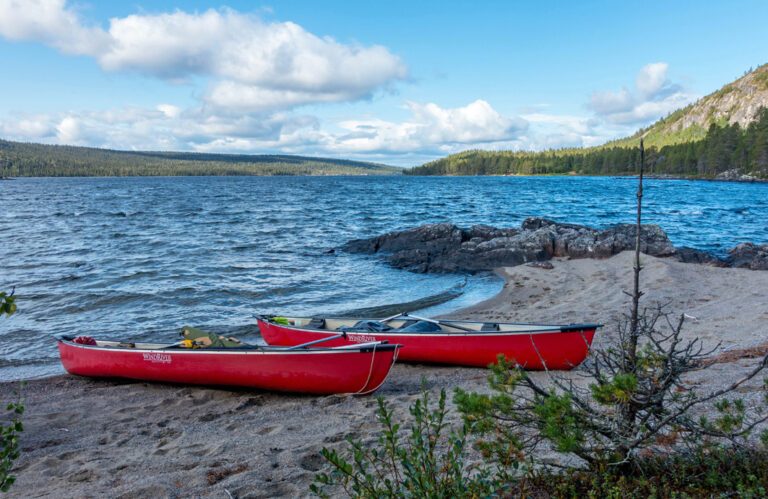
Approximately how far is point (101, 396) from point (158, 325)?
446 centimetres

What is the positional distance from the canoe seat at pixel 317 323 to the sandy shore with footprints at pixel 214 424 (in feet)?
7.01

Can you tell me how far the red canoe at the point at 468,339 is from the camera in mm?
7578

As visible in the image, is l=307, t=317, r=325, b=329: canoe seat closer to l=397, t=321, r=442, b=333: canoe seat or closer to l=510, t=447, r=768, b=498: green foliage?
l=397, t=321, r=442, b=333: canoe seat

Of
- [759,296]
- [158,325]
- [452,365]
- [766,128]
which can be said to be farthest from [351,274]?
[766,128]

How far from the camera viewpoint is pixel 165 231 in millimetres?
29859

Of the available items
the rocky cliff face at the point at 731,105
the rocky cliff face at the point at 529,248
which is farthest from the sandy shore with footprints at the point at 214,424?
the rocky cliff face at the point at 731,105

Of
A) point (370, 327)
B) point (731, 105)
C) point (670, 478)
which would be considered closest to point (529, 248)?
point (370, 327)

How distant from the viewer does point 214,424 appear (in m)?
6.29

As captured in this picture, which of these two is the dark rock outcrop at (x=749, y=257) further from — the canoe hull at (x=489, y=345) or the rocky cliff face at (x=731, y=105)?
the rocky cliff face at (x=731, y=105)

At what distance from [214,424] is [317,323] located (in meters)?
3.68

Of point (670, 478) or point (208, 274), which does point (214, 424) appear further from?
point (208, 274)

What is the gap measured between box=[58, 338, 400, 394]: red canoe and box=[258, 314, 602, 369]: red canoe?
2.59 ft

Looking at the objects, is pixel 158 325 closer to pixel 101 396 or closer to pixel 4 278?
pixel 101 396

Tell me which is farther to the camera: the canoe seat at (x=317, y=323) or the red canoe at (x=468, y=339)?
the canoe seat at (x=317, y=323)
